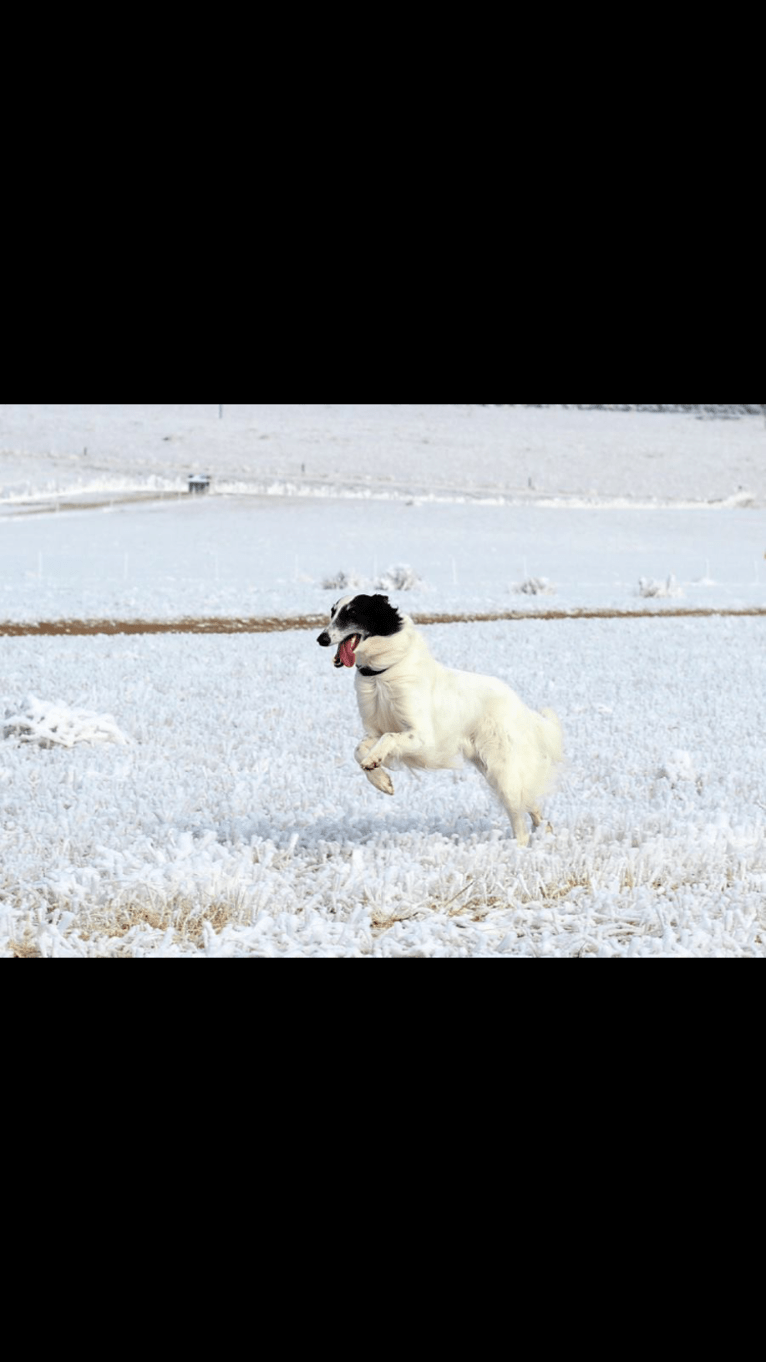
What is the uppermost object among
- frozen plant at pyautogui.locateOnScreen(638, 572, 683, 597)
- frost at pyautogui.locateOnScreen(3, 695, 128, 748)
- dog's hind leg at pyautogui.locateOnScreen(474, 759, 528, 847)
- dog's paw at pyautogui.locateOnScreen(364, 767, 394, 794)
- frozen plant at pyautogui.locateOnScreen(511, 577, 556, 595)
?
frozen plant at pyautogui.locateOnScreen(638, 572, 683, 597)

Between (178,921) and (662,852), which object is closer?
(178,921)

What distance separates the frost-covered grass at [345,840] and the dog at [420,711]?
29.8 inches

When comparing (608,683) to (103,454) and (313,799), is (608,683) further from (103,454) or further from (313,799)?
(103,454)

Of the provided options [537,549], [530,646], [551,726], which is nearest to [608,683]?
[530,646]

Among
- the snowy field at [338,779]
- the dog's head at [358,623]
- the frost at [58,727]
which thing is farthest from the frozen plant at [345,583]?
the dog's head at [358,623]

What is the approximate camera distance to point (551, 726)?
8.52 m

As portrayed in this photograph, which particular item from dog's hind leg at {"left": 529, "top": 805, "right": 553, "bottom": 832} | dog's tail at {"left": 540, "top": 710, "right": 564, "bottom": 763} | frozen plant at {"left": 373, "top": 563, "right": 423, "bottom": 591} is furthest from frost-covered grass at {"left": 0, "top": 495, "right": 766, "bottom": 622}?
dog's tail at {"left": 540, "top": 710, "right": 564, "bottom": 763}

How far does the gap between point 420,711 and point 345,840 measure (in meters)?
2.26

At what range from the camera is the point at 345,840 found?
9.23 metres

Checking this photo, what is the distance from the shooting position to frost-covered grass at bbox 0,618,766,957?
7371 millimetres

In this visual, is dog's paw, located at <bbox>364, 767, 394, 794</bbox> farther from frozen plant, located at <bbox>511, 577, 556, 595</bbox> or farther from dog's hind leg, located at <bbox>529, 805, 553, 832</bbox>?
frozen plant, located at <bbox>511, 577, 556, 595</bbox>

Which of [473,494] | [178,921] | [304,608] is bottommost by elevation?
[178,921]

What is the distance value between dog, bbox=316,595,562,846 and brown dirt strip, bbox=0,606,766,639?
16.4 m

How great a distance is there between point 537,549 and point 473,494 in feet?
77.1
